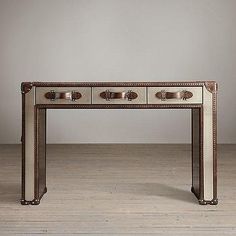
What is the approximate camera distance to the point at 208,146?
8.89 ft

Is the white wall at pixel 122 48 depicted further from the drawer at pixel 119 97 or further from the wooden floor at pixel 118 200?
the drawer at pixel 119 97

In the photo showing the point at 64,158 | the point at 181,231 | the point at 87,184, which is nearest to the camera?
the point at 181,231

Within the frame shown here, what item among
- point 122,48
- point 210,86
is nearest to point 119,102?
point 210,86

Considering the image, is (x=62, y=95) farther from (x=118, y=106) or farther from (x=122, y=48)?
(x=122, y=48)

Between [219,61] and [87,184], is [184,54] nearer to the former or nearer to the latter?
[219,61]

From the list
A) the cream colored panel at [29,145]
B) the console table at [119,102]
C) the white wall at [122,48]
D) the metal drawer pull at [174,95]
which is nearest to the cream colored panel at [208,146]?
the console table at [119,102]

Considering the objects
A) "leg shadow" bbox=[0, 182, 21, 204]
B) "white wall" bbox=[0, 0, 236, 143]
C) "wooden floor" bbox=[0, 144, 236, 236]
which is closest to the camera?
"wooden floor" bbox=[0, 144, 236, 236]

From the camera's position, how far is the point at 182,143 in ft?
20.1

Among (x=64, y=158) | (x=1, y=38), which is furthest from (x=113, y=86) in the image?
(x=1, y=38)

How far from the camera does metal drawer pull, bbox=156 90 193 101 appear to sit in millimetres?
2670

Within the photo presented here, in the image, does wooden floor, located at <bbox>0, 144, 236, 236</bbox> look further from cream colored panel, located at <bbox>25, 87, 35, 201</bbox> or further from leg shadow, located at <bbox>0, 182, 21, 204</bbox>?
cream colored panel, located at <bbox>25, 87, 35, 201</bbox>

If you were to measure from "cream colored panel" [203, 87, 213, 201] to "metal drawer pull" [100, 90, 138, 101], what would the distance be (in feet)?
1.55

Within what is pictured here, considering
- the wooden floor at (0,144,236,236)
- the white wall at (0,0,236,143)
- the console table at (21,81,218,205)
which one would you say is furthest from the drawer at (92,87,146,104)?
the white wall at (0,0,236,143)

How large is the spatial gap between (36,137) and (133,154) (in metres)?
2.47
